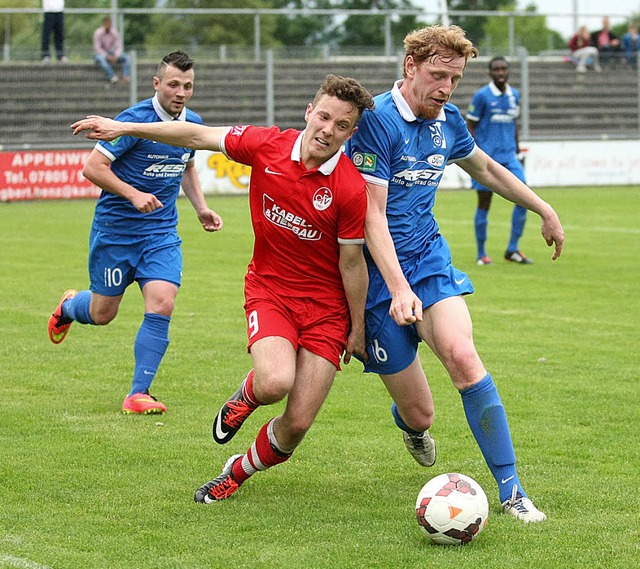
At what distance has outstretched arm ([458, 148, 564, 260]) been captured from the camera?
219 inches

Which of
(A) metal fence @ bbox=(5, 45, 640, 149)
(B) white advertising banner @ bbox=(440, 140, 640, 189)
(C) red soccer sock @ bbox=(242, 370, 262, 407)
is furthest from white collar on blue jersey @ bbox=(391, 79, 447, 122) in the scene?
(B) white advertising banner @ bbox=(440, 140, 640, 189)

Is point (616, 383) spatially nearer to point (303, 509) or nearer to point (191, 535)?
point (303, 509)

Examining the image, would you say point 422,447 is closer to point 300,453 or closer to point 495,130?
point 300,453

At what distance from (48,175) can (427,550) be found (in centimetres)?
2103

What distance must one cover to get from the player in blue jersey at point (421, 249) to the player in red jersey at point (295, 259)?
12cm

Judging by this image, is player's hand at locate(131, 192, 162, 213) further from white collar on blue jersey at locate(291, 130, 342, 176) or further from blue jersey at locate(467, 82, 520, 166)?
blue jersey at locate(467, 82, 520, 166)

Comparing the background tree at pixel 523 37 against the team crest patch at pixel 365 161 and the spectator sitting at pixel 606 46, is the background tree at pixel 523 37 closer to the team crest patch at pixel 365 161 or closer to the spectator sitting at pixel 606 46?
the spectator sitting at pixel 606 46

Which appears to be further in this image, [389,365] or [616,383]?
[616,383]

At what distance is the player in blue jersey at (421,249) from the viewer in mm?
5016

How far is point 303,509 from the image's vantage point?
5137 mm

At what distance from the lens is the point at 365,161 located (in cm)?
511

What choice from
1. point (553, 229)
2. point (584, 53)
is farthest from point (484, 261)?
point (584, 53)

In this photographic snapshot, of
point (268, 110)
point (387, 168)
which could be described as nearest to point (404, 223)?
point (387, 168)

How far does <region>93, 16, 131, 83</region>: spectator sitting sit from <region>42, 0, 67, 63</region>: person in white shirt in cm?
83
